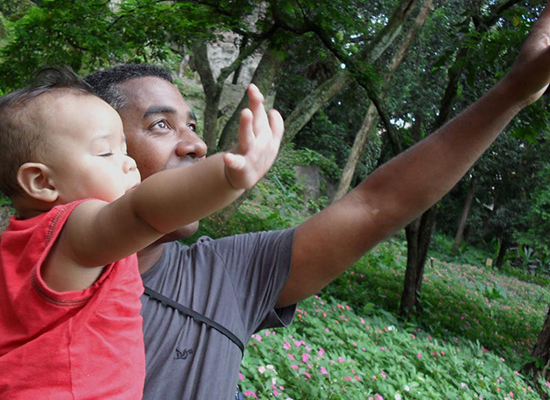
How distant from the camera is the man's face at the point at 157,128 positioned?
126cm

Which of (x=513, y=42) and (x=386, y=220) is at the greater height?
(x=513, y=42)

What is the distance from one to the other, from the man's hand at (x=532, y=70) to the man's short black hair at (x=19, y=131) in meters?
0.89

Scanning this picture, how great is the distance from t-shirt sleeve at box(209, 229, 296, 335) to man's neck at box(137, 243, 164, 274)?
0.53 ft

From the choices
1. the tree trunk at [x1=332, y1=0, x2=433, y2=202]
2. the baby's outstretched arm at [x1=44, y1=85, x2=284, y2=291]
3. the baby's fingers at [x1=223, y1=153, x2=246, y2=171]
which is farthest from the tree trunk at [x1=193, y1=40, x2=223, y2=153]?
the baby's fingers at [x1=223, y1=153, x2=246, y2=171]

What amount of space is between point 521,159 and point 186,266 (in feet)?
54.5

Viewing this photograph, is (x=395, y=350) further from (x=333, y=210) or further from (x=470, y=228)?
(x=470, y=228)

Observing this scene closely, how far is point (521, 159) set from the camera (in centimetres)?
1572

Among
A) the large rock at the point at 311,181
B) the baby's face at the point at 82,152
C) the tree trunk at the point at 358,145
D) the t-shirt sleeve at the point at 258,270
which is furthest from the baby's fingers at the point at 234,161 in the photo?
the large rock at the point at 311,181

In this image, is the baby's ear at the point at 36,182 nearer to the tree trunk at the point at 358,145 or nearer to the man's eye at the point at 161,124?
the man's eye at the point at 161,124

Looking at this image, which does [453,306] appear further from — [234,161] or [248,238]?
[234,161]

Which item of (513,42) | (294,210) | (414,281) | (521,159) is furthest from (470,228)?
(513,42)

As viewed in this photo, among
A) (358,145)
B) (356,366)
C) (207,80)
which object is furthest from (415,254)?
(358,145)

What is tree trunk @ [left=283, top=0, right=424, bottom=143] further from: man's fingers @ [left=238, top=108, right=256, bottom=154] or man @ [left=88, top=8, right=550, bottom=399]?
man's fingers @ [left=238, top=108, right=256, bottom=154]

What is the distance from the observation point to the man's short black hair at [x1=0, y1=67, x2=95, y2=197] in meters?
0.89
